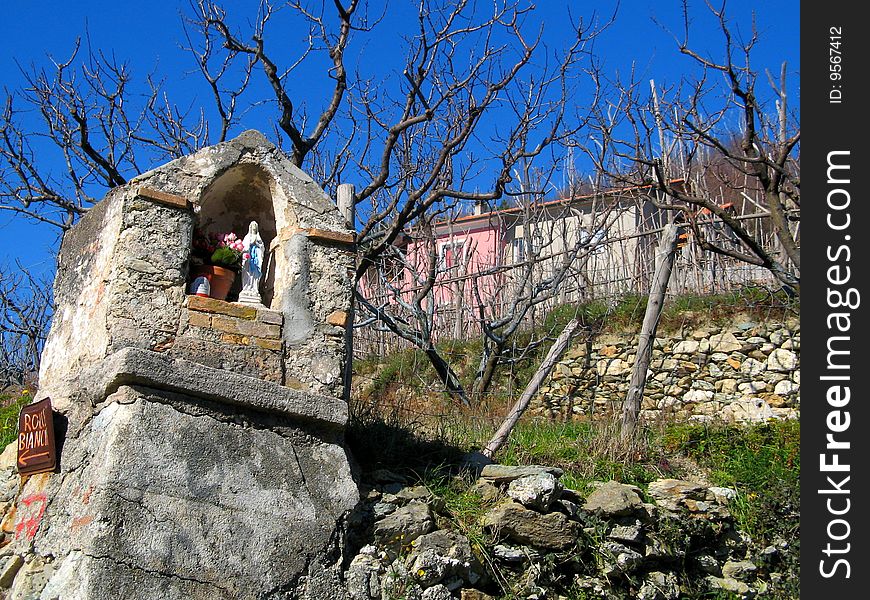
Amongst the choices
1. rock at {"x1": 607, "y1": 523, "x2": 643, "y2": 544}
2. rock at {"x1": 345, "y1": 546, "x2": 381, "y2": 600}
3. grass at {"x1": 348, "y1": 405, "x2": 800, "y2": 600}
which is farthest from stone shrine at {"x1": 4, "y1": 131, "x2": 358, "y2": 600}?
rock at {"x1": 607, "y1": 523, "x2": 643, "y2": 544}

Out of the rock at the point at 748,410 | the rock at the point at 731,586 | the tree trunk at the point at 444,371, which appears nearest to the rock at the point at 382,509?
the rock at the point at 731,586

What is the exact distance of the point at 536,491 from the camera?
17.9ft

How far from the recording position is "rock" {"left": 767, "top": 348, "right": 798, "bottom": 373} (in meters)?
9.98

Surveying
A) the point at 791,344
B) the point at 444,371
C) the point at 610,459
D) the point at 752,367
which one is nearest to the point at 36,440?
the point at 610,459

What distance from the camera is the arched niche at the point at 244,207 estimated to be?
5.50m

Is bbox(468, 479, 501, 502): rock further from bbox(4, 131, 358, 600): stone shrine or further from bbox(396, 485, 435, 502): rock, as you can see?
bbox(4, 131, 358, 600): stone shrine

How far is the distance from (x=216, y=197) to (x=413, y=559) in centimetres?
258

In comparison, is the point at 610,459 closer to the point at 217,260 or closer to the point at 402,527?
the point at 402,527

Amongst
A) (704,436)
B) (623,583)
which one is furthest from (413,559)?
(704,436)

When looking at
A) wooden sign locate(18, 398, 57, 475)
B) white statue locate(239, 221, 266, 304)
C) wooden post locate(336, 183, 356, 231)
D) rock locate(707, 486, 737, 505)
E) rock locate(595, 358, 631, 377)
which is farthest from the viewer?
rock locate(595, 358, 631, 377)

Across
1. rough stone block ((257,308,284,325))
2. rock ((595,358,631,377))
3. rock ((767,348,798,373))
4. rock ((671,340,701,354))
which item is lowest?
rough stone block ((257,308,284,325))

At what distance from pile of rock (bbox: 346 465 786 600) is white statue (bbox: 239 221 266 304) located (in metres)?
1.41

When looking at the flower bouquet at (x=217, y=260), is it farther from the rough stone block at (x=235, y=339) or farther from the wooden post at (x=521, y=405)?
the wooden post at (x=521, y=405)
